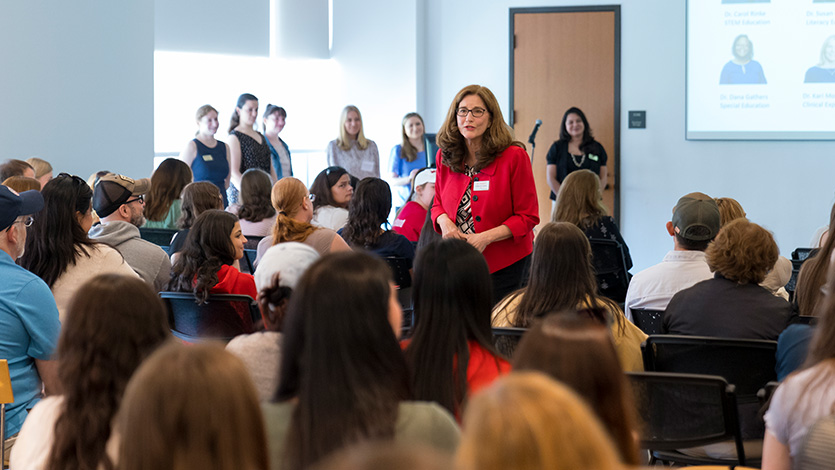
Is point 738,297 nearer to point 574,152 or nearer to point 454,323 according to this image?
point 454,323

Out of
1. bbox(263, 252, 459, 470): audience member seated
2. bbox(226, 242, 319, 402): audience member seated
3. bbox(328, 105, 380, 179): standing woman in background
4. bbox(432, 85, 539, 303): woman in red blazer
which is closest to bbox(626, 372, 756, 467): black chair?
bbox(226, 242, 319, 402): audience member seated

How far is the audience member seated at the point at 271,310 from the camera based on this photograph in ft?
6.39

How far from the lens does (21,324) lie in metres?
2.53

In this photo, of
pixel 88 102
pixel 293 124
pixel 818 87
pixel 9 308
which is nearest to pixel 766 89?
pixel 818 87

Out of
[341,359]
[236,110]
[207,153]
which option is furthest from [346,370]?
[236,110]

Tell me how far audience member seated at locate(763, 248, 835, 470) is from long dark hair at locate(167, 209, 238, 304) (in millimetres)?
2189

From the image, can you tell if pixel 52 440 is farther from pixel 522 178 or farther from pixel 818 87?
pixel 818 87

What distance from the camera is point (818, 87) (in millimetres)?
7777

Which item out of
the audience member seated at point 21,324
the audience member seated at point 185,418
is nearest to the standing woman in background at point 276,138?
the audience member seated at point 21,324

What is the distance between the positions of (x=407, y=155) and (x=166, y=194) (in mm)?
3562

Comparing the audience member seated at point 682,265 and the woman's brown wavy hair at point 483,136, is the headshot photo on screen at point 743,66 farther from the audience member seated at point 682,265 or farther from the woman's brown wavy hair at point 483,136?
the woman's brown wavy hair at point 483,136

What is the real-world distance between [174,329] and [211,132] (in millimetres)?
3830

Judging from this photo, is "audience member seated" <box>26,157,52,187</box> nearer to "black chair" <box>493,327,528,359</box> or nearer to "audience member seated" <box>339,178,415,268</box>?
"audience member seated" <box>339,178,415,268</box>

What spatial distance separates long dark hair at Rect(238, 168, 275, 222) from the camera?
4.84 metres
